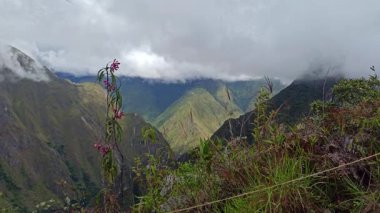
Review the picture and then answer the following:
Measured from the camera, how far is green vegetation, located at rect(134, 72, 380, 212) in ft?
14.5

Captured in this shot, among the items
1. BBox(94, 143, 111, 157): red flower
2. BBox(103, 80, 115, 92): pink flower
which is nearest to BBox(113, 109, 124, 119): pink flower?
BBox(103, 80, 115, 92): pink flower

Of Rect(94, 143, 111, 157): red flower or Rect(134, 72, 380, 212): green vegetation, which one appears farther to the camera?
Rect(94, 143, 111, 157): red flower

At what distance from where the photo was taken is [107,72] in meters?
5.84

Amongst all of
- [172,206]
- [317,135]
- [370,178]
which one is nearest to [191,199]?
[172,206]

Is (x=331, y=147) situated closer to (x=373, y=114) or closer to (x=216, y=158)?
(x=373, y=114)

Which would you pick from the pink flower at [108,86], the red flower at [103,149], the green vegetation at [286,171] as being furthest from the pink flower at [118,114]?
the green vegetation at [286,171]

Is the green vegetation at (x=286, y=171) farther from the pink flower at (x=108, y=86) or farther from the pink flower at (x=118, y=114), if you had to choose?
the pink flower at (x=108, y=86)

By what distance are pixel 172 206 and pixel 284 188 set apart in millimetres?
1492

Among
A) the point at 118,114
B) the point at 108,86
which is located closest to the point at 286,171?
the point at 118,114

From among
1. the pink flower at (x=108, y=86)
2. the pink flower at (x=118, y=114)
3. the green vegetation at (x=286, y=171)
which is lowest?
the green vegetation at (x=286, y=171)

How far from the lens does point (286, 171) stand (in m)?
4.64

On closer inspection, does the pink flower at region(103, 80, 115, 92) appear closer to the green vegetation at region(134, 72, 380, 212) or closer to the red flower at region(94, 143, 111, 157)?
the red flower at region(94, 143, 111, 157)

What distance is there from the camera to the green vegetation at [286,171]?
14.5 ft

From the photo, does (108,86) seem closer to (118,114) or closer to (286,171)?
(118,114)
